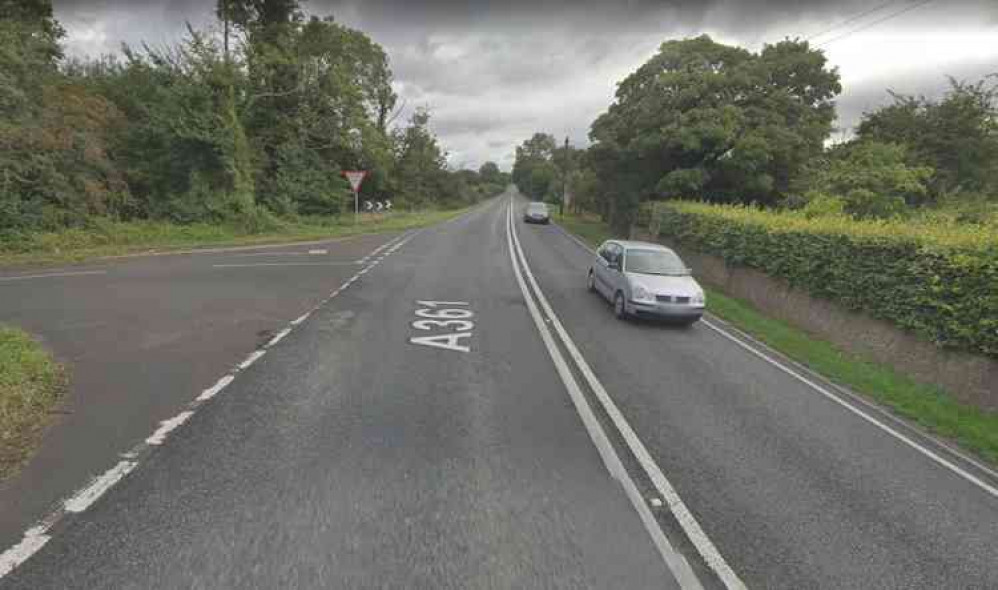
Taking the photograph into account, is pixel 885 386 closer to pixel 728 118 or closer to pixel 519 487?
pixel 519 487

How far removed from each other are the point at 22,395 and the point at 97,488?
2266mm

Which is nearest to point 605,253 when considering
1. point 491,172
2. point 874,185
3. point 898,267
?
point 898,267

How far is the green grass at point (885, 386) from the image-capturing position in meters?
5.19

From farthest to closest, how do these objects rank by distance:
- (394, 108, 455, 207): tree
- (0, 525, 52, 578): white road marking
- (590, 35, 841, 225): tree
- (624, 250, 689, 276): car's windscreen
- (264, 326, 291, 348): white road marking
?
(394, 108, 455, 207): tree, (590, 35, 841, 225): tree, (624, 250, 689, 276): car's windscreen, (264, 326, 291, 348): white road marking, (0, 525, 52, 578): white road marking

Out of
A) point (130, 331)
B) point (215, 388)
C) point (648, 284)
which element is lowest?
point (215, 388)

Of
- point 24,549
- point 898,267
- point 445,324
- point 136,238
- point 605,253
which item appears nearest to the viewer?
point 24,549

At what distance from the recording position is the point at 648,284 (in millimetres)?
8570

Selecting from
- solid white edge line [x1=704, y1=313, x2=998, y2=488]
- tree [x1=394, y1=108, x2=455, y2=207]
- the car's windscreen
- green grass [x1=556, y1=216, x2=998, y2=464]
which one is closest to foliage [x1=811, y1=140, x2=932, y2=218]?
green grass [x1=556, y1=216, x2=998, y2=464]

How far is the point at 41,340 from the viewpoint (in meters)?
6.39

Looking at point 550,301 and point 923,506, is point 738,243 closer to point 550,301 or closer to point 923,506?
point 550,301

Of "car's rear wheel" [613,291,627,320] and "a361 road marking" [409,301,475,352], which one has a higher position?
"car's rear wheel" [613,291,627,320]

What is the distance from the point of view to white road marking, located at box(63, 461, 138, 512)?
10.0 feet

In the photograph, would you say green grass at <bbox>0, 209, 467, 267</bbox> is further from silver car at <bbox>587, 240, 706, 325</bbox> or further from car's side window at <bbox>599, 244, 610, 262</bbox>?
silver car at <bbox>587, 240, 706, 325</bbox>

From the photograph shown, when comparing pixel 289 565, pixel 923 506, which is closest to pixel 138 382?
pixel 289 565
